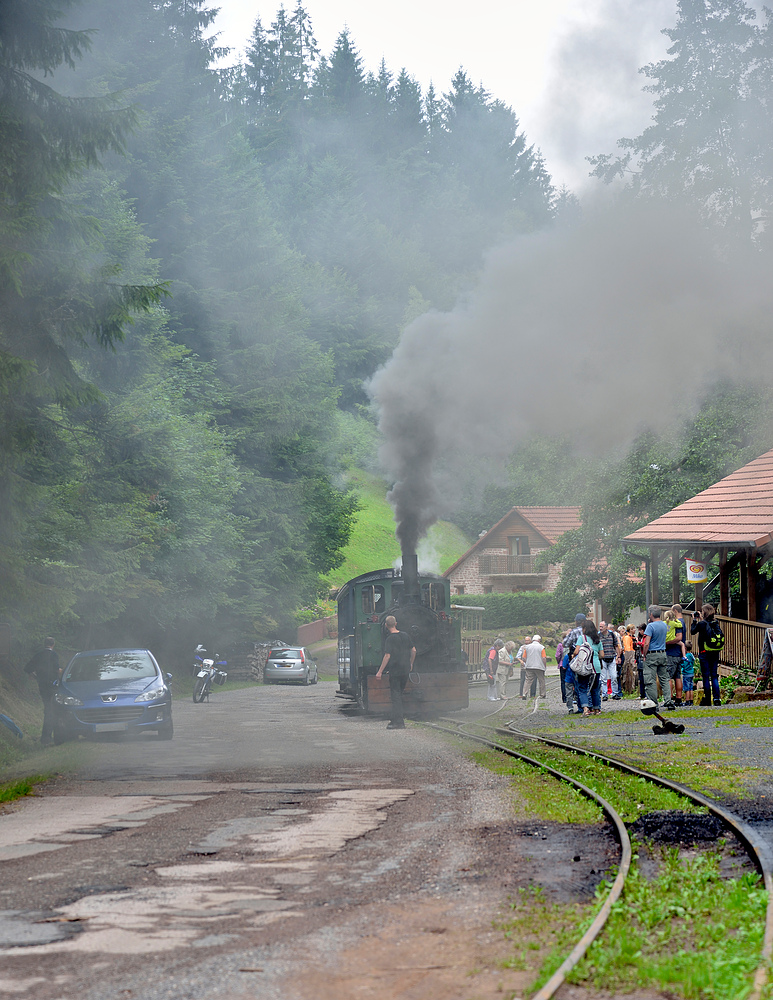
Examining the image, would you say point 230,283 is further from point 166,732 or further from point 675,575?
point 166,732

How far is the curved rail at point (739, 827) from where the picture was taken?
448 cm

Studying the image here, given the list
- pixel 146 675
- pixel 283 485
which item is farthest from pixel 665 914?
pixel 283 485

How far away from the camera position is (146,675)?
1602 centimetres

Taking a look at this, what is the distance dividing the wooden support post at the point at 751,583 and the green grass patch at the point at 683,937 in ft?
53.8

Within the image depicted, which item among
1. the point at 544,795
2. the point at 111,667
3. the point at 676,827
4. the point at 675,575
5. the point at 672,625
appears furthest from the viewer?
the point at 675,575

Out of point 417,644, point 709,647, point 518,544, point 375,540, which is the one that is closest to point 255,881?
point 709,647

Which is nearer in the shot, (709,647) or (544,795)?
(544,795)

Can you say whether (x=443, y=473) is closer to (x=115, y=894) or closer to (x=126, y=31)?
(x=115, y=894)

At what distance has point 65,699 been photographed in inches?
591

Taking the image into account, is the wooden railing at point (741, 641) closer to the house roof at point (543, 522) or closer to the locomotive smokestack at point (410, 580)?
the locomotive smokestack at point (410, 580)

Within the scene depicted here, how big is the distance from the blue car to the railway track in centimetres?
457

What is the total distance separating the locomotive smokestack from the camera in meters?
18.5

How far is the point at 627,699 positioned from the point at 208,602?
46.6 feet

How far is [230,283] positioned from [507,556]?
28117mm
